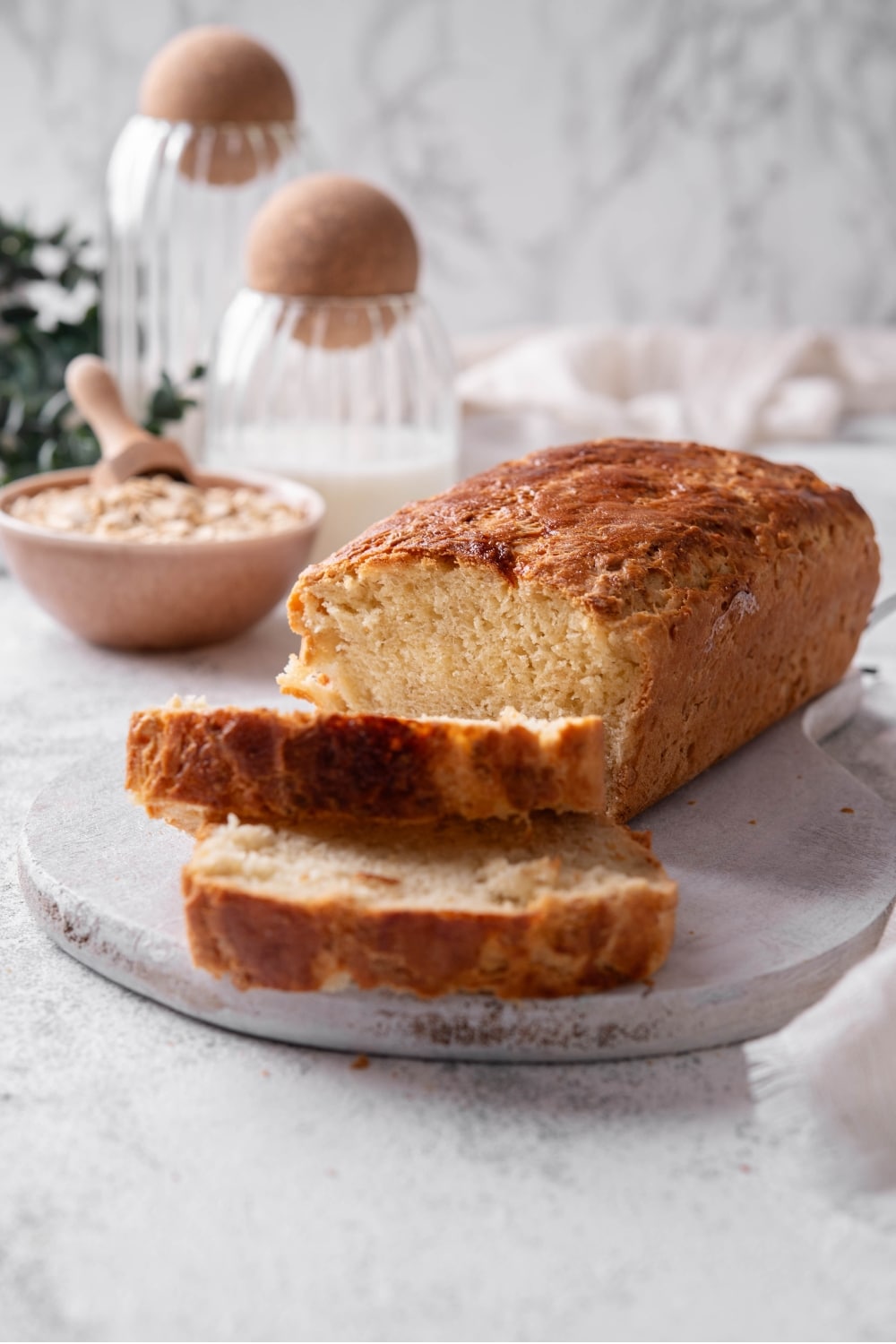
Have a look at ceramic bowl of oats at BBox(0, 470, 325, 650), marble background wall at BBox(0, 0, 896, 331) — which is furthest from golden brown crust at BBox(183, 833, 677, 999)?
marble background wall at BBox(0, 0, 896, 331)

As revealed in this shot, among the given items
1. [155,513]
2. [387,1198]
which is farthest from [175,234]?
[387,1198]

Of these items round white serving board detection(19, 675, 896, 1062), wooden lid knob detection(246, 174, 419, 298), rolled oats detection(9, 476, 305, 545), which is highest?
wooden lid knob detection(246, 174, 419, 298)

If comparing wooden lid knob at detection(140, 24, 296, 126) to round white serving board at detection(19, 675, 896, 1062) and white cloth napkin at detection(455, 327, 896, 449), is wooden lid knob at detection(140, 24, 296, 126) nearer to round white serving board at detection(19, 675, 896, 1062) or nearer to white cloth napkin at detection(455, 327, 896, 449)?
white cloth napkin at detection(455, 327, 896, 449)

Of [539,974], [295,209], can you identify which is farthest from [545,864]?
[295,209]

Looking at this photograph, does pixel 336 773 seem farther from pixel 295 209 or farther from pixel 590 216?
pixel 590 216

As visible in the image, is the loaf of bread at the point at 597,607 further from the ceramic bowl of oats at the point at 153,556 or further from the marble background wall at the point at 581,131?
the marble background wall at the point at 581,131

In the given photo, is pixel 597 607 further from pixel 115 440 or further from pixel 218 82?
pixel 218 82

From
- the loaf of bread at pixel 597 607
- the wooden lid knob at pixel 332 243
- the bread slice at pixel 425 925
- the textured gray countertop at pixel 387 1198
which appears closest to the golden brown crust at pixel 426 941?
the bread slice at pixel 425 925
